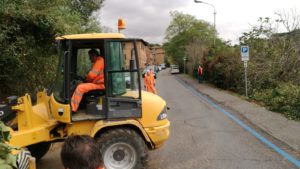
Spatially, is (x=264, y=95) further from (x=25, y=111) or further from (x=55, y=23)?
(x=25, y=111)

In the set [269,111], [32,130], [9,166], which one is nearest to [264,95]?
[269,111]

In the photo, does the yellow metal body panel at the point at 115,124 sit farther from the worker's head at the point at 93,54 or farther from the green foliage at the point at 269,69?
the green foliage at the point at 269,69

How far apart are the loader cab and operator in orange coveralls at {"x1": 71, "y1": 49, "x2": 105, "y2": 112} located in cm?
10

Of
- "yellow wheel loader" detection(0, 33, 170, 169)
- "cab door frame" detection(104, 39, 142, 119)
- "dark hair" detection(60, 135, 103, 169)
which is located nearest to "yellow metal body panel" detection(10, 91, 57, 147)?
"yellow wheel loader" detection(0, 33, 170, 169)

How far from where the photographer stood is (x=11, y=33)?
1038cm

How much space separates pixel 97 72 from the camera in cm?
661

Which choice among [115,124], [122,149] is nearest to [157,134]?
[122,149]

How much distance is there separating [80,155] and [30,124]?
14.3 feet

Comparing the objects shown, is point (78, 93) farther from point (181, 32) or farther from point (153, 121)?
point (181, 32)

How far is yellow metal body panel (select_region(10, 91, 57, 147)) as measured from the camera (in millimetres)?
6223

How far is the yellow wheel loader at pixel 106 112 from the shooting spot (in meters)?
6.41

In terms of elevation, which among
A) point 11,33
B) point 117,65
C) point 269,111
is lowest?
point 269,111

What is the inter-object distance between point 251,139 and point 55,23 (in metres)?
6.63

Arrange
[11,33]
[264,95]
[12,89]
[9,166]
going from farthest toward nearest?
[264,95] < [12,89] < [11,33] < [9,166]
